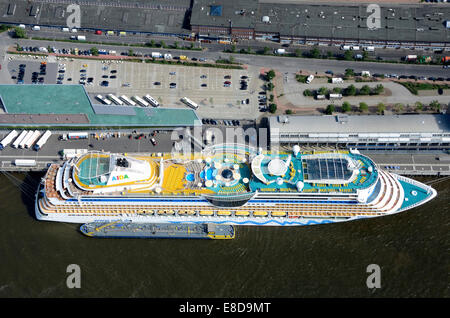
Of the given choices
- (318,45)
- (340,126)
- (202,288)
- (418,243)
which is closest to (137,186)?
(202,288)

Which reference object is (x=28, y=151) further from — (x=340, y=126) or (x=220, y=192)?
(x=340, y=126)

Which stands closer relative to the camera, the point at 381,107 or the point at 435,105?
the point at 435,105

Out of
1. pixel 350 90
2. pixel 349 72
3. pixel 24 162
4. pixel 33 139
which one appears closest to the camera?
pixel 24 162

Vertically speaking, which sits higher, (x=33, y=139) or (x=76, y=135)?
(x=76, y=135)

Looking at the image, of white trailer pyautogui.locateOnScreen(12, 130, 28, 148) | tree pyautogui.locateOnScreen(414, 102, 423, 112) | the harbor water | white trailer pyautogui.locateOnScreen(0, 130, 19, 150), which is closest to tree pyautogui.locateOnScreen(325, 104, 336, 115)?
tree pyautogui.locateOnScreen(414, 102, 423, 112)

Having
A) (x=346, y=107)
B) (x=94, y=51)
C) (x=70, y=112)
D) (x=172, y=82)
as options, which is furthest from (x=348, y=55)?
(x=70, y=112)

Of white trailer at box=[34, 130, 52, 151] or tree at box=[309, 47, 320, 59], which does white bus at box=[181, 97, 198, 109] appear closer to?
white trailer at box=[34, 130, 52, 151]

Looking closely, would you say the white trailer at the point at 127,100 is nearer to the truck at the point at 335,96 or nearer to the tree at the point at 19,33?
the tree at the point at 19,33

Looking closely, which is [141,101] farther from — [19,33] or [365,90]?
[365,90]
